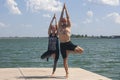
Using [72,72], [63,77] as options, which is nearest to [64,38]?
[63,77]

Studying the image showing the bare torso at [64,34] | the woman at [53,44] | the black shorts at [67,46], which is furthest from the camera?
the woman at [53,44]

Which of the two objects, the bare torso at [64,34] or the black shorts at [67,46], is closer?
the bare torso at [64,34]

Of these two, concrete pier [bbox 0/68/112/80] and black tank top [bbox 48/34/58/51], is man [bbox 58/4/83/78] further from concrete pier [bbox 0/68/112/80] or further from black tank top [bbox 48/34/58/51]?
concrete pier [bbox 0/68/112/80]

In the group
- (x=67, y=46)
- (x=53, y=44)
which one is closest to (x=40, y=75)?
(x=53, y=44)

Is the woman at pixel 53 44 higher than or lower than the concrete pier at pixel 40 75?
higher

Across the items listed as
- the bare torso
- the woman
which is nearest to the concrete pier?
the woman

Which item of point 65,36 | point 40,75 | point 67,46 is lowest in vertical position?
point 40,75

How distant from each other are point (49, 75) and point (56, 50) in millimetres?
1098

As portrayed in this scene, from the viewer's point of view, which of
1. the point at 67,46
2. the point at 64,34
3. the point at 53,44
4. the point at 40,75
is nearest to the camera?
the point at 64,34

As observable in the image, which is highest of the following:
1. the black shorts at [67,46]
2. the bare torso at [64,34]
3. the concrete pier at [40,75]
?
the bare torso at [64,34]

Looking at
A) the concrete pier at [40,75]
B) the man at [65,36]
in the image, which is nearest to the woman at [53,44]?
the man at [65,36]

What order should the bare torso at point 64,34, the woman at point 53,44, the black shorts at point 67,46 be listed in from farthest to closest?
the woman at point 53,44
the black shorts at point 67,46
the bare torso at point 64,34

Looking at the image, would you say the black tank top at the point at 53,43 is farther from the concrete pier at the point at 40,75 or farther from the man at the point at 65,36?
the concrete pier at the point at 40,75

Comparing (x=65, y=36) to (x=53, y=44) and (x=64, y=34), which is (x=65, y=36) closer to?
(x=64, y=34)
